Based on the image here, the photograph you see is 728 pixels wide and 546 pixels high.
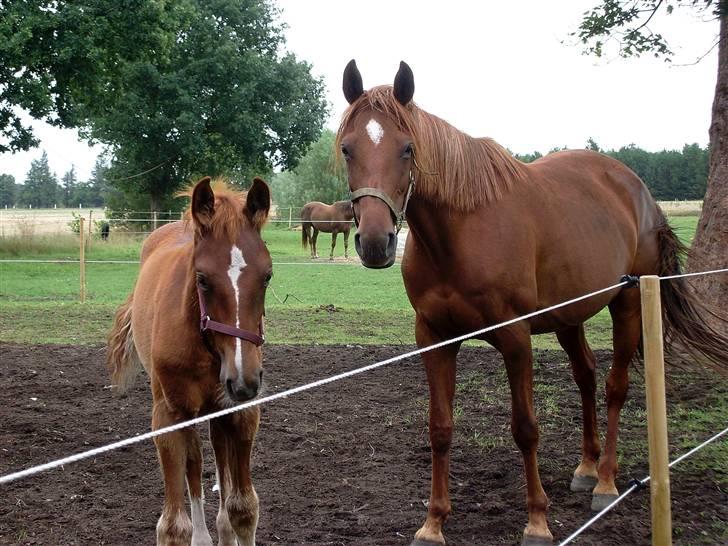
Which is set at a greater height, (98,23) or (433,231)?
(98,23)

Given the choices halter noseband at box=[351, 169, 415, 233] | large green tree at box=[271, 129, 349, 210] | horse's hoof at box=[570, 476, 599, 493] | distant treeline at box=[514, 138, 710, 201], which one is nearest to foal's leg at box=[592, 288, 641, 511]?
horse's hoof at box=[570, 476, 599, 493]

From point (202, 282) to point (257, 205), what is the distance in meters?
0.44

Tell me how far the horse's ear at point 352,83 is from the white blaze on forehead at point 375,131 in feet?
1.10

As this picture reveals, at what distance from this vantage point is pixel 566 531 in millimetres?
3979

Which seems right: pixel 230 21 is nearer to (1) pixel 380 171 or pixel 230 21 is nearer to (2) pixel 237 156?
(2) pixel 237 156

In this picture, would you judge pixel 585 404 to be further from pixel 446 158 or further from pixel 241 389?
pixel 241 389

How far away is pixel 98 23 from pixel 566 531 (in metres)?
18.4

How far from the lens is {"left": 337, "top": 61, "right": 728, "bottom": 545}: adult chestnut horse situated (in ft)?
11.3

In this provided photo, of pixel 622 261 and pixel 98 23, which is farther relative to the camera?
pixel 98 23

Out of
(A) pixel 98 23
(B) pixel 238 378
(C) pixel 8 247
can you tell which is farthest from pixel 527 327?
(C) pixel 8 247

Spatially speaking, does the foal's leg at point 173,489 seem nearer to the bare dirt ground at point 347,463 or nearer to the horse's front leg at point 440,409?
the bare dirt ground at point 347,463

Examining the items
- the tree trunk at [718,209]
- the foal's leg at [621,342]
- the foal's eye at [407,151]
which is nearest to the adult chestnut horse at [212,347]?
the foal's eye at [407,151]

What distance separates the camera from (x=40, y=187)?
96625 mm

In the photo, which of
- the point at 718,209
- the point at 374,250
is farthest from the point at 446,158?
the point at 718,209
